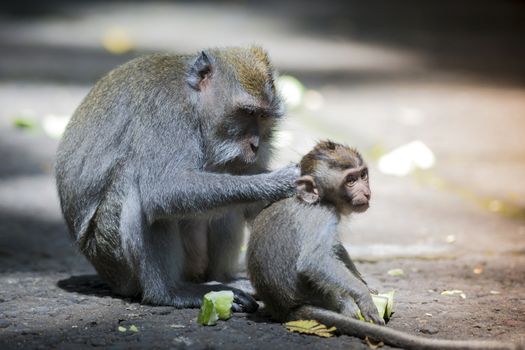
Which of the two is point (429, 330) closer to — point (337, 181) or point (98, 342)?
point (337, 181)

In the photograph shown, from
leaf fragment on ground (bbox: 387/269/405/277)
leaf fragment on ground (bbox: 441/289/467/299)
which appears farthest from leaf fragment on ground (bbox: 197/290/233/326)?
leaf fragment on ground (bbox: 387/269/405/277)

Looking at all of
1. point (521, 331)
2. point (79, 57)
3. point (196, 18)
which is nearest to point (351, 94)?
point (79, 57)

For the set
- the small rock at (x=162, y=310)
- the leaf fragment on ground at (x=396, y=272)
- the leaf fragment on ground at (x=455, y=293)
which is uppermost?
the leaf fragment on ground at (x=396, y=272)

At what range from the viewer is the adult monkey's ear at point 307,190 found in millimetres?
5812

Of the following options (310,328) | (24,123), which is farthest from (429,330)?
(24,123)

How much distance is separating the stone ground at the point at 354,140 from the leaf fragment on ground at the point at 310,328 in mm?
64

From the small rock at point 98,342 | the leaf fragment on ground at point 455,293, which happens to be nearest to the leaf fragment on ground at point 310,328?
the small rock at point 98,342

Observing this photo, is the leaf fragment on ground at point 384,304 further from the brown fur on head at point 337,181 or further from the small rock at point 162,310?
the small rock at point 162,310

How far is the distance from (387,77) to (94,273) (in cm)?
772

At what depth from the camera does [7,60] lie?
14602 mm

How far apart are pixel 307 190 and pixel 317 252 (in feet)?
1.48

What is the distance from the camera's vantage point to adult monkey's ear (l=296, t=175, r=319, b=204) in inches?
229

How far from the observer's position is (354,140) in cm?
1090

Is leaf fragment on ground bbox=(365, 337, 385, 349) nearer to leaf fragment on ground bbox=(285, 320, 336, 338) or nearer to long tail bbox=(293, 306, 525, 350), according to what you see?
long tail bbox=(293, 306, 525, 350)
